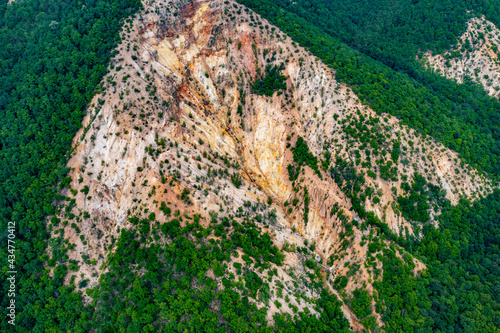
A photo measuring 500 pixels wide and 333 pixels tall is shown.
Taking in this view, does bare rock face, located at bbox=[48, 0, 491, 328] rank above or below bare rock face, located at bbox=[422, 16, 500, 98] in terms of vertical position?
below

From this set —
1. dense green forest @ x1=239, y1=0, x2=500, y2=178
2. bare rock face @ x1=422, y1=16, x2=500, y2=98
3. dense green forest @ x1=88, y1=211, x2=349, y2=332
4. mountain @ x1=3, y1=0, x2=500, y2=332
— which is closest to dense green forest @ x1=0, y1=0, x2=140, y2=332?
mountain @ x1=3, y1=0, x2=500, y2=332

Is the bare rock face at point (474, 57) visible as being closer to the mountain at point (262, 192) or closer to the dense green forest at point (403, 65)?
the dense green forest at point (403, 65)

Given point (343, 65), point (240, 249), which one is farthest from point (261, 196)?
point (343, 65)

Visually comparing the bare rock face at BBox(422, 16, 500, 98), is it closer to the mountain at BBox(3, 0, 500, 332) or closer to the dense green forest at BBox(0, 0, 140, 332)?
the mountain at BBox(3, 0, 500, 332)

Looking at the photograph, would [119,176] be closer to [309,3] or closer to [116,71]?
[116,71]

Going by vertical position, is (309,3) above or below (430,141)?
above

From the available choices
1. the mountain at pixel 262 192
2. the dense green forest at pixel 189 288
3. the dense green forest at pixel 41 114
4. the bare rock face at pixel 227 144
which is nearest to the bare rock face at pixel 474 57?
the mountain at pixel 262 192
